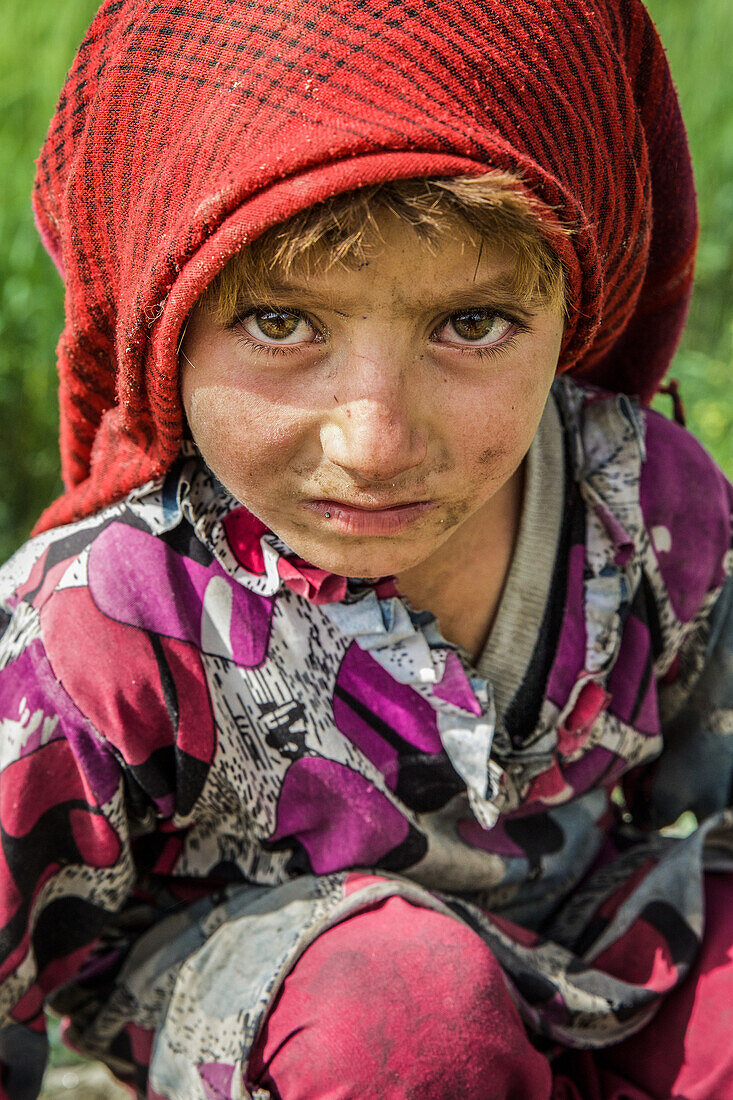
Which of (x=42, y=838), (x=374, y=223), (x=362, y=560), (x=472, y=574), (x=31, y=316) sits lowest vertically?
(x=42, y=838)

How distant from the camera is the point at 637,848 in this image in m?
1.69

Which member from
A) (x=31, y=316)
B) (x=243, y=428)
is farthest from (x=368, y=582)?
(x=31, y=316)

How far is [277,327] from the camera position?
1014mm

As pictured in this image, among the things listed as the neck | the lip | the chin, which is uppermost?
the lip

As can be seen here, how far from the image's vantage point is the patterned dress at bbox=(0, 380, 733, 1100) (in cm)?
124

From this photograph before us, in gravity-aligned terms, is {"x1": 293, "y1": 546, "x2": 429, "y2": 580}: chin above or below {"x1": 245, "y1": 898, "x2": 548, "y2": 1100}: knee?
above

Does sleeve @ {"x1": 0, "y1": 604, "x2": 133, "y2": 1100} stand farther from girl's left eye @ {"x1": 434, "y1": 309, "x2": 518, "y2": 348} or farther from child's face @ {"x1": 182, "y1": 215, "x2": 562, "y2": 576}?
girl's left eye @ {"x1": 434, "y1": 309, "x2": 518, "y2": 348}

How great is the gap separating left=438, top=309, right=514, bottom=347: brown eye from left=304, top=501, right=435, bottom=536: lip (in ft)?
0.56

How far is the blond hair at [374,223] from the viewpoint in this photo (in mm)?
917

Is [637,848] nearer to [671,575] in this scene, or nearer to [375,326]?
[671,575]

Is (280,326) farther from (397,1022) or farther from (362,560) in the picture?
(397,1022)

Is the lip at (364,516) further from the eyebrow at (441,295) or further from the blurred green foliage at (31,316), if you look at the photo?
the blurred green foliage at (31,316)

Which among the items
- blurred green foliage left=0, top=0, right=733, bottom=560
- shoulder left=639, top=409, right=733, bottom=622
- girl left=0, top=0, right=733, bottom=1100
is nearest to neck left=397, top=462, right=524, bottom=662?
girl left=0, top=0, right=733, bottom=1100

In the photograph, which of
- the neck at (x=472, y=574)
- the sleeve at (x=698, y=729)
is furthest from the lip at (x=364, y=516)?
the sleeve at (x=698, y=729)
